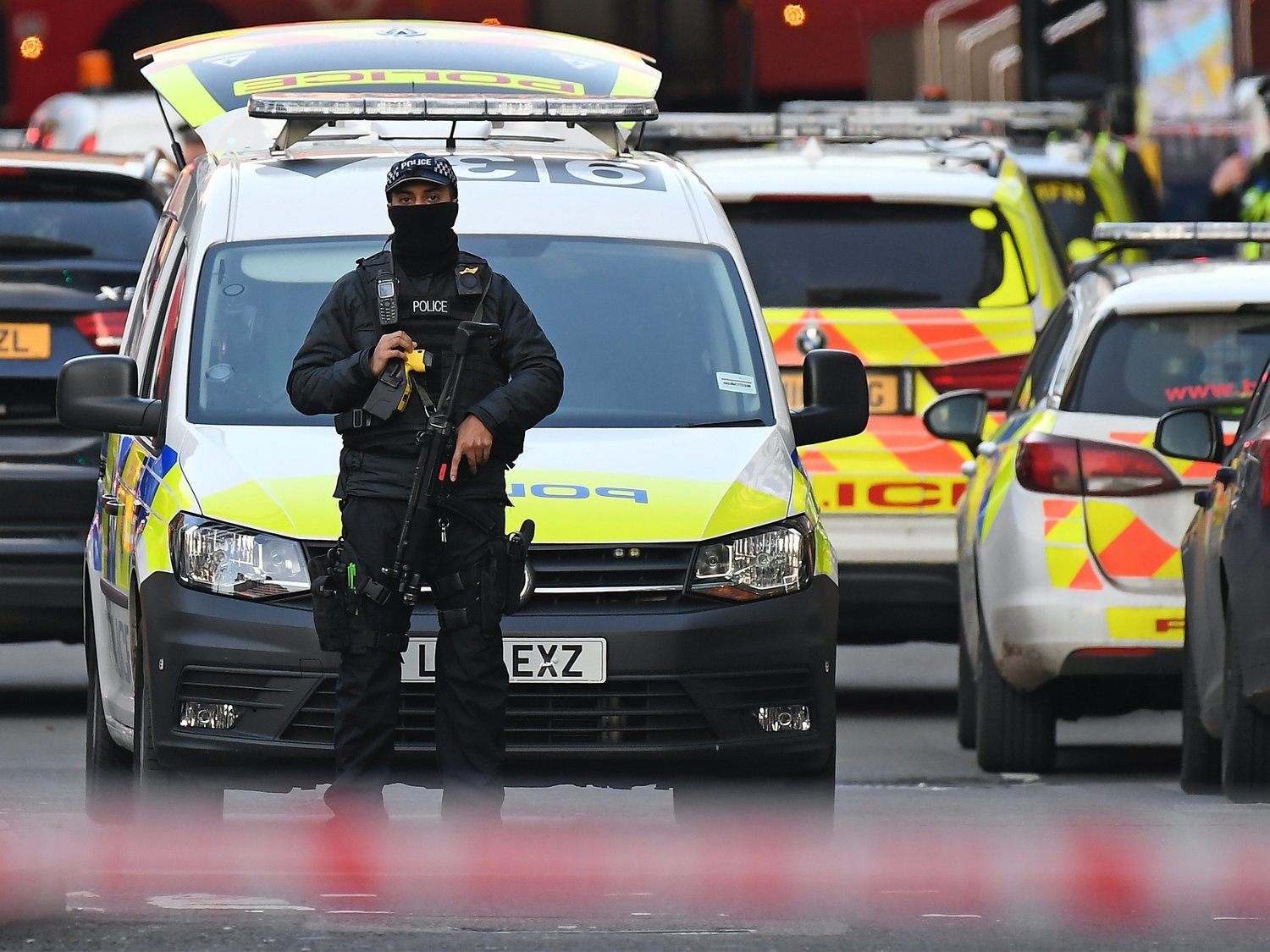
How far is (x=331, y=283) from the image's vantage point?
28.5 feet

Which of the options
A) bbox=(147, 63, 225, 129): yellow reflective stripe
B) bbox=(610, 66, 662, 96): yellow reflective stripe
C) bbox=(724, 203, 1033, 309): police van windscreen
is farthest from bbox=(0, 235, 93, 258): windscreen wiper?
bbox=(724, 203, 1033, 309): police van windscreen

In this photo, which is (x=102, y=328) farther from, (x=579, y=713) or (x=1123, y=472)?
(x=579, y=713)

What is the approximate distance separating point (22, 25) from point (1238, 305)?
18.9 m

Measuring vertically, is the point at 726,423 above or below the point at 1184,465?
above

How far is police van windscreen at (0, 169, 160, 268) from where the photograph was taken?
11.6 metres

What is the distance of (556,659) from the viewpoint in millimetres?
7668

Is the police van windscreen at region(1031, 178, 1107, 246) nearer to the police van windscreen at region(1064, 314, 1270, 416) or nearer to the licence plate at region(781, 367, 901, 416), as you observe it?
the licence plate at region(781, 367, 901, 416)

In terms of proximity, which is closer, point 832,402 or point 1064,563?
point 832,402

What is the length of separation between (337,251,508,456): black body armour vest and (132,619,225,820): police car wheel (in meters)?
0.84

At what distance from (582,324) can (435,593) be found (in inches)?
56.7

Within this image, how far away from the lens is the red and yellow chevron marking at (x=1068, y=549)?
10.1m

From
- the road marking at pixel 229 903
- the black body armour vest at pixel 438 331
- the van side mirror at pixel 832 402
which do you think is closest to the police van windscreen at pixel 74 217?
the van side mirror at pixel 832 402

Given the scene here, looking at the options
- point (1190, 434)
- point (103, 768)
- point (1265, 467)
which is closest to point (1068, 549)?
point (1190, 434)

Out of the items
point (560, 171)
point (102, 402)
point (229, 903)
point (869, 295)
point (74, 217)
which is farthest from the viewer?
point (869, 295)
